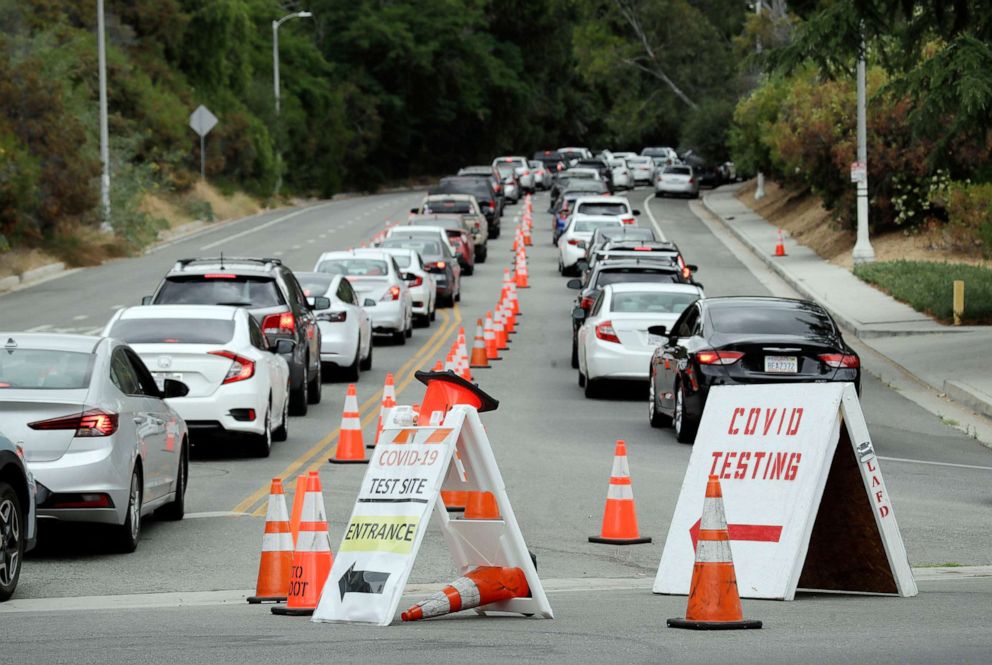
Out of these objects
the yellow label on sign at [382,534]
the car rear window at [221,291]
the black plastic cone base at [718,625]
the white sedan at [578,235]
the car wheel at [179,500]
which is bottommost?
the white sedan at [578,235]

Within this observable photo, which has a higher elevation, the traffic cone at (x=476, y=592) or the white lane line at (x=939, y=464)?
the traffic cone at (x=476, y=592)

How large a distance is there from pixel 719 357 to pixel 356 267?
1233 cm

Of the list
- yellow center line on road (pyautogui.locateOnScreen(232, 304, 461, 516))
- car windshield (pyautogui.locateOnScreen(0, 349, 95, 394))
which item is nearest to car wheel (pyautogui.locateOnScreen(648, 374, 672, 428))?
yellow center line on road (pyautogui.locateOnScreen(232, 304, 461, 516))

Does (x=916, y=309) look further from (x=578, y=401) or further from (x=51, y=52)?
(x=51, y=52)

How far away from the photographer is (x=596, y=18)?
352 ft

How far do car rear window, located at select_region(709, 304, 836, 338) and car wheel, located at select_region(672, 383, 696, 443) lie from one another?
817 millimetres

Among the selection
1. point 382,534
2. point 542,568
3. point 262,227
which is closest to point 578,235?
point 262,227

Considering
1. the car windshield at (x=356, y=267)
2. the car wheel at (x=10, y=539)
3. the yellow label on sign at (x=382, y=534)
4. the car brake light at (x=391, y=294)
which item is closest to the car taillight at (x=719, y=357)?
the car wheel at (x=10, y=539)

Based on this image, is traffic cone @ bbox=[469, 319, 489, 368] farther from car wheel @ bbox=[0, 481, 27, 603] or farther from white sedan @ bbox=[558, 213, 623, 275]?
white sedan @ bbox=[558, 213, 623, 275]

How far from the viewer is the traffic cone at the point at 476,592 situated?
342 inches

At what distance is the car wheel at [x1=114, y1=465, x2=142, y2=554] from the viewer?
Answer: 1200 centimetres

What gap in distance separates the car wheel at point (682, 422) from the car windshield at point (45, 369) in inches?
306

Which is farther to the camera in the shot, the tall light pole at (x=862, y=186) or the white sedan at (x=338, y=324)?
the tall light pole at (x=862, y=186)

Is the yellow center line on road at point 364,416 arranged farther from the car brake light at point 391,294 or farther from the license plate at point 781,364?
the license plate at point 781,364
